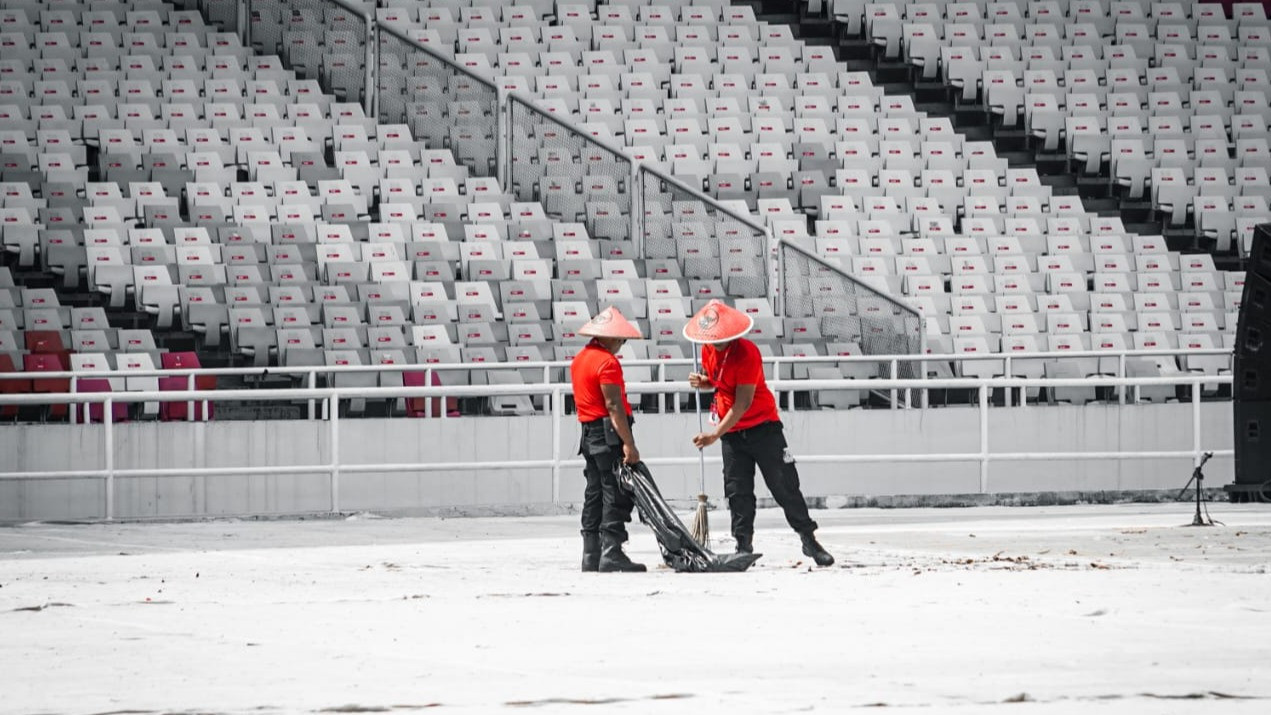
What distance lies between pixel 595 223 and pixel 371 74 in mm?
4329

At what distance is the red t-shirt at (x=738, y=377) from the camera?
11734 millimetres

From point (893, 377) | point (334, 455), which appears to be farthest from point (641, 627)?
point (893, 377)

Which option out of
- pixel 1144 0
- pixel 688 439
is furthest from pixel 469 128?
pixel 1144 0

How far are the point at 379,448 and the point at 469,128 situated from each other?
7.96 meters

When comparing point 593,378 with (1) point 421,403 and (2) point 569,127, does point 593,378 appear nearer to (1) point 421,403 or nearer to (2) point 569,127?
(1) point 421,403

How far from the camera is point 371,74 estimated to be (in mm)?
26375

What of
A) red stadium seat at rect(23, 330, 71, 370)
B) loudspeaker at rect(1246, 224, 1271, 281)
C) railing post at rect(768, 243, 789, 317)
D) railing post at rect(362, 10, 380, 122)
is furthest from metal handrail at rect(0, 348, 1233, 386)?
railing post at rect(362, 10, 380, 122)

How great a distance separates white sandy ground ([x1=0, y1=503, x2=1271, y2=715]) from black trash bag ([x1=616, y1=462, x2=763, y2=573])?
128mm

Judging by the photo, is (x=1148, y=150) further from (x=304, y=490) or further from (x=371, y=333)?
(x=304, y=490)

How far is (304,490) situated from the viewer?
18.3 m

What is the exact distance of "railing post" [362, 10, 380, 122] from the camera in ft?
84.5

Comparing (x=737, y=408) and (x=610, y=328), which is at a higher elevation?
(x=610, y=328)

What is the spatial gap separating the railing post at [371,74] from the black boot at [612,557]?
1537 centimetres

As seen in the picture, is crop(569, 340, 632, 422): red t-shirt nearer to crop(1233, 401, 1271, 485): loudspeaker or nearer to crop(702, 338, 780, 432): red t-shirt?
crop(702, 338, 780, 432): red t-shirt
